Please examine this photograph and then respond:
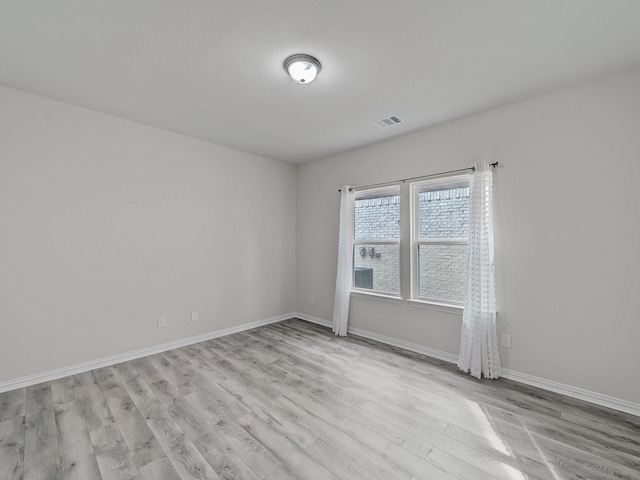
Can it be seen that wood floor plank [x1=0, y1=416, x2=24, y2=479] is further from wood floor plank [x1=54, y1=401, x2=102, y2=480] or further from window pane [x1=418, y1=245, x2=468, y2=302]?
window pane [x1=418, y1=245, x2=468, y2=302]

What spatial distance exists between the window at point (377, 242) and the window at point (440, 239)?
10.9 inches

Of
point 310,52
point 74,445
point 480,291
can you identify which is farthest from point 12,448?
point 480,291

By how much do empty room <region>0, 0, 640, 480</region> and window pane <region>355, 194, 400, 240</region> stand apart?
0.03 m

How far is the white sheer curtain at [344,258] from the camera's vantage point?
404 cm

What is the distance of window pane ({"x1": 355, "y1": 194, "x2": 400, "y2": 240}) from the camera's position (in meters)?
3.75

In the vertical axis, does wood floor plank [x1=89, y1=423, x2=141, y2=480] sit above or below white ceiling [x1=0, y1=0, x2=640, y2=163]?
below

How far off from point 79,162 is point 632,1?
14.7ft

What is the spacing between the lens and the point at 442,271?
10.8ft

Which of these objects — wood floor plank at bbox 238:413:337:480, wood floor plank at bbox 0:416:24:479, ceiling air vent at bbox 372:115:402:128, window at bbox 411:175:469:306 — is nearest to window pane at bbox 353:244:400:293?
window at bbox 411:175:469:306

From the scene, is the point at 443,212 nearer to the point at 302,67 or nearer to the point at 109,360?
the point at 302,67

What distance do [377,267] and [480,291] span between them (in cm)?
140

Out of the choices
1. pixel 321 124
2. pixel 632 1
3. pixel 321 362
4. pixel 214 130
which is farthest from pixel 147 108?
pixel 632 1

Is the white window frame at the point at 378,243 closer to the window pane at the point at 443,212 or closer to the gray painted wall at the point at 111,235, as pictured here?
the window pane at the point at 443,212

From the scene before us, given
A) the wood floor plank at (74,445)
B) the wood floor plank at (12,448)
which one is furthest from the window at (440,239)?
the wood floor plank at (12,448)
